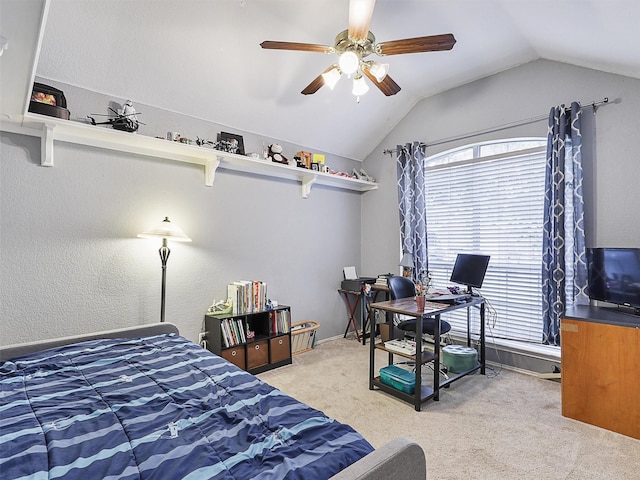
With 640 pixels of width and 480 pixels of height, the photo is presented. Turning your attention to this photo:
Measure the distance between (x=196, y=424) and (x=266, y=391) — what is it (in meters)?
0.34

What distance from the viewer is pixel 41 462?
96cm

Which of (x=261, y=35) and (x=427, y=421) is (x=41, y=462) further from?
(x=261, y=35)

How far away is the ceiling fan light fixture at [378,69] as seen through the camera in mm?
2168

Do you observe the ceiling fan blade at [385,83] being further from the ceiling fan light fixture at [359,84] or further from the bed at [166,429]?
the bed at [166,429]

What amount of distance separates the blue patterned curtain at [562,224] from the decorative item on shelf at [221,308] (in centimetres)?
297

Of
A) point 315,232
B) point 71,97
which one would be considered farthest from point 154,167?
point 315,232

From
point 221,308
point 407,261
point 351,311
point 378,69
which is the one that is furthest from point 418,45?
point 351,311

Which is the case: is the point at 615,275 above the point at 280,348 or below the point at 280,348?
above

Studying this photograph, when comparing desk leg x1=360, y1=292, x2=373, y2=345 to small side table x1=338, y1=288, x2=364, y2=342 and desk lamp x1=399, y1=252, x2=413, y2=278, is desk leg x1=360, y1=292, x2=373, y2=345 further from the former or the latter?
desk lamp x1=399, y1=252, x2=413, y2=278

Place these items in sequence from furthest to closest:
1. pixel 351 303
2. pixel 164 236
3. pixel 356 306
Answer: pixel 351 303
pixel 356 306
pixel 164 236

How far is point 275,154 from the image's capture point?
357cm

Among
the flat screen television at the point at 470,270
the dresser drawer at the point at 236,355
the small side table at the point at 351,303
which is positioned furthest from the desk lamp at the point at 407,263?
the dresser drawer at the point at 236,355

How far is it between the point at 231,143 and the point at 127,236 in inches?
49.7

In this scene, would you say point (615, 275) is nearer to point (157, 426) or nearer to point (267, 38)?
point (157, 426)
